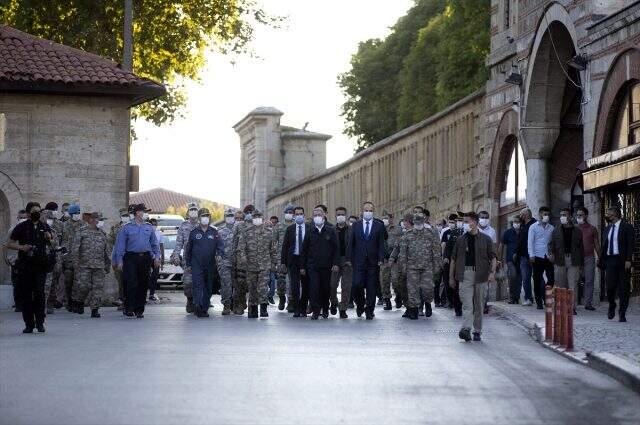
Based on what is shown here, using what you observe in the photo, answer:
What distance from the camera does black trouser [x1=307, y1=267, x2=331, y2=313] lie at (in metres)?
26.7

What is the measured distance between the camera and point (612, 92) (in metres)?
30.0

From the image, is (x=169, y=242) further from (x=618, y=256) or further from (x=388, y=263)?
(x=618, y=256)

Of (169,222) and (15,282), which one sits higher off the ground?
(169,222)

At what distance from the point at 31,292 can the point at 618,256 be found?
27.7 feet

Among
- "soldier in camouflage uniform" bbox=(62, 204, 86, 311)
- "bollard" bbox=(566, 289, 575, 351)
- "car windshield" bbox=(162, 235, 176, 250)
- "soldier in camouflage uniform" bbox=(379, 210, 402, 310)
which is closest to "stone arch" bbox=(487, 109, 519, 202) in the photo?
"soldier in camouflage uniform" bbox=(379, 210, 402, 310)

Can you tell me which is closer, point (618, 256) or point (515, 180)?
point (618, 256)

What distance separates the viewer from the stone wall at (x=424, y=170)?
4241 cm

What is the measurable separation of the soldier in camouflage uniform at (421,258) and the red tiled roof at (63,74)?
27.9 feet

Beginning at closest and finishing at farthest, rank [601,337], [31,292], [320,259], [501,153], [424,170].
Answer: [601,337] → [31,292] → [320,259] → [501,153] → [424,170]

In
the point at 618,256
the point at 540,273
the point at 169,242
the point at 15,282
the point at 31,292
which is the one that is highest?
the point at 169,242

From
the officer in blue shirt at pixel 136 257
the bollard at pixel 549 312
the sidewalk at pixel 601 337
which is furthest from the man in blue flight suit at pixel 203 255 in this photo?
the bollard at pixel 549 312

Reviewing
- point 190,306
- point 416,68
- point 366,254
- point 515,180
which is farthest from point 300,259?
point 416,68

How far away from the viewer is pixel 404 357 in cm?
1770

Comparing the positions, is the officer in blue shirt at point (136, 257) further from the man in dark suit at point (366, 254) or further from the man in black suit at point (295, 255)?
the man in dark suit at point (366, 254)
